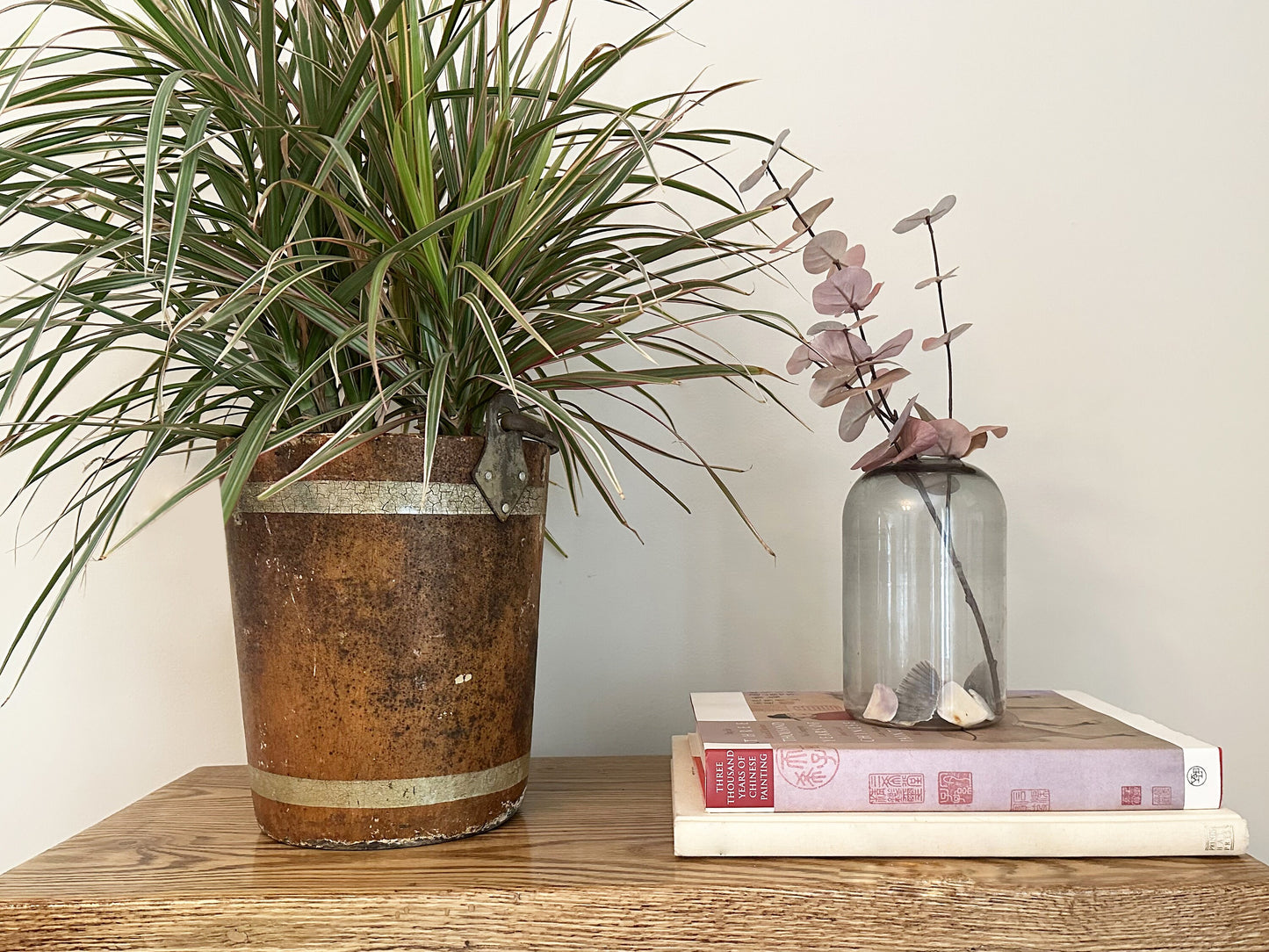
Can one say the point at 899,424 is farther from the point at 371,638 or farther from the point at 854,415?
the point at 371,638

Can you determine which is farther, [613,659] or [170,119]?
[613,659]

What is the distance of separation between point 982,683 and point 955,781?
119 mm

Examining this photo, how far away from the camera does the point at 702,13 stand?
1.03m

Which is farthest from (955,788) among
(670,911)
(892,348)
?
(892,348)

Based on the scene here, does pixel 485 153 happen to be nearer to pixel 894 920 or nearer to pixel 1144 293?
pixel 894 920

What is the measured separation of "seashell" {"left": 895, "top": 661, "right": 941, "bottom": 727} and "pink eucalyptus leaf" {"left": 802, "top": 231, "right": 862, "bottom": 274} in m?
0.32

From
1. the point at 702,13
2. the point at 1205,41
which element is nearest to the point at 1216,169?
the point at 1205,41

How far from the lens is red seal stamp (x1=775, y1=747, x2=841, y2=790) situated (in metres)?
0.62

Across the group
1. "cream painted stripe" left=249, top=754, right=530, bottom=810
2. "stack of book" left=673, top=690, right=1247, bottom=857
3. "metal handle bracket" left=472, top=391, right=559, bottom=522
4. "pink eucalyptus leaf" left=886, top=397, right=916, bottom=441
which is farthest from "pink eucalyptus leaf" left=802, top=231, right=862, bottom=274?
"cream painted stripe" left=249, top=754, right=530, bottom=810

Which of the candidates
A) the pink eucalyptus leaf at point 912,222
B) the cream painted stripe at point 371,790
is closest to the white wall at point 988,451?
the pink eucalyptus leaf at point 912,222

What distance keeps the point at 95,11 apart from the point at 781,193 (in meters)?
0.48

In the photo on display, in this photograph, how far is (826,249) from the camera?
72cm

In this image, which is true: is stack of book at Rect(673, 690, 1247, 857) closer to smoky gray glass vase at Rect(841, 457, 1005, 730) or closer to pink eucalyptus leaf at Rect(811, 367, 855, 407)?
smoky gray glass vase at Rect(841, 457, 1005, 730)

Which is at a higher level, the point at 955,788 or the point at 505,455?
the point at 505,455
